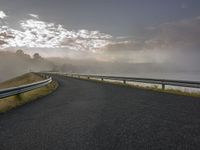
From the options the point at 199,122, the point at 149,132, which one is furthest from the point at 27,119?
the point at 199,122

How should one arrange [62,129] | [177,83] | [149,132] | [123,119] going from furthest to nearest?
[177,83] < [123,119] < [62,129] < [149,132]

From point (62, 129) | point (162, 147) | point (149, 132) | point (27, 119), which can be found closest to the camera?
point (162, 147)

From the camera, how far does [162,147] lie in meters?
4.44

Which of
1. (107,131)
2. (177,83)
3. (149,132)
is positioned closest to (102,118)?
(107,131)

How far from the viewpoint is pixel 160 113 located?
784 centimetres

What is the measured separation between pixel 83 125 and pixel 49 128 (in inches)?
37.4

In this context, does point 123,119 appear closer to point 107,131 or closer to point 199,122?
point 107,131

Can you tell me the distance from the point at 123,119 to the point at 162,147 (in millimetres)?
2679

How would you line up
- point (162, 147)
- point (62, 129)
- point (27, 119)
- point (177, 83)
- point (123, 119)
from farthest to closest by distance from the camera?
point (177, 83) → point (27, 119) → point (123, 119) → point (62, 129) → point (162, 147)

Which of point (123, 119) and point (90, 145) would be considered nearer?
point (90, 145)

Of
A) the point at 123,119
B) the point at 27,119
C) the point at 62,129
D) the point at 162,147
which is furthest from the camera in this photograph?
the point at 27,119

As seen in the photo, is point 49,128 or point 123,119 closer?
point 49,128

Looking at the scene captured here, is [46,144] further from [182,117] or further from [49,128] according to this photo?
[182,117]

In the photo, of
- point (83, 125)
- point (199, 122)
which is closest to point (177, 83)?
point (199, 122)
